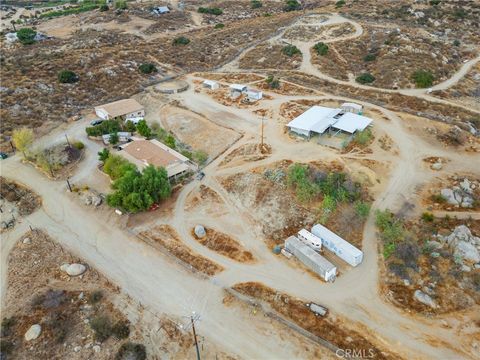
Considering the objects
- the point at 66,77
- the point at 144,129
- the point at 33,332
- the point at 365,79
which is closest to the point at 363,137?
the point at 365,79

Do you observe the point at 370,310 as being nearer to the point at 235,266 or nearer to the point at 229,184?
the point at 235,266

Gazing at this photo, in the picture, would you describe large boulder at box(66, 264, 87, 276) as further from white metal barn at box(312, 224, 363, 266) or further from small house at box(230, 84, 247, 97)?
small house at box(230, 84, 247, 97)

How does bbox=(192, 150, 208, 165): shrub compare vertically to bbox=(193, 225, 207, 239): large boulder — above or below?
below

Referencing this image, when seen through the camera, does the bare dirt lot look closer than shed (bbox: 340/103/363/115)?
Yes

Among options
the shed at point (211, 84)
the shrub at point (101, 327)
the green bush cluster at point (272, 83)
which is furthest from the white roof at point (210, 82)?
the shrub at point (101, 327)

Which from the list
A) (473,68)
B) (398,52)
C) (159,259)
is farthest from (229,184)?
(473,68)

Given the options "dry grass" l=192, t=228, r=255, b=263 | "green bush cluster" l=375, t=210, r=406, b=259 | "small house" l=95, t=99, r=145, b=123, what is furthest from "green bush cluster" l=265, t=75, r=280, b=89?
"dry grass" l=192, t=228, r=255, b=263

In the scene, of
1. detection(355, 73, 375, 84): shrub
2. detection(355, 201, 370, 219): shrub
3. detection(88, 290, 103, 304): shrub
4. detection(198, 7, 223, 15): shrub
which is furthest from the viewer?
detection(198, 7, 223, 15): shrub

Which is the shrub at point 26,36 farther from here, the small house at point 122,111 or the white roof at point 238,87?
the white roof at point 238,87
